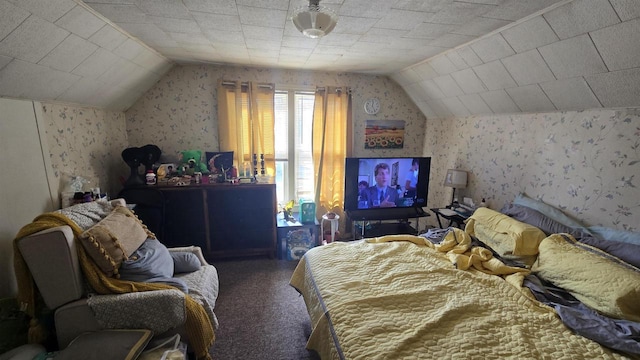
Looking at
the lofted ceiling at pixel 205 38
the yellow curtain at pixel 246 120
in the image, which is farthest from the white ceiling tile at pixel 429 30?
the yellow curtain at pixel 246 120

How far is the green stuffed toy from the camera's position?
306cm

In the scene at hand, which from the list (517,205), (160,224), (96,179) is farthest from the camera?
(160,224)

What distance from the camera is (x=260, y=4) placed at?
162 centimetres

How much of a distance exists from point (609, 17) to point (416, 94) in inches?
84.1

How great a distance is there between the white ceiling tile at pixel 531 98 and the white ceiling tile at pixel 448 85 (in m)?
0.53

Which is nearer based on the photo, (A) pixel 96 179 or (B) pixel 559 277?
(B) pixel 559 277

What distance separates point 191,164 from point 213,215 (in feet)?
2.09

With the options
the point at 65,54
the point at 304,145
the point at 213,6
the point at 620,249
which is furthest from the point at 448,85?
the point at 65,54

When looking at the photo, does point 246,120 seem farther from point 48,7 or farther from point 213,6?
point 48,7

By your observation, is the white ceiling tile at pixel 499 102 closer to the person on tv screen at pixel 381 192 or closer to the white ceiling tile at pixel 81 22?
the person on tv screen at pixel 381 192

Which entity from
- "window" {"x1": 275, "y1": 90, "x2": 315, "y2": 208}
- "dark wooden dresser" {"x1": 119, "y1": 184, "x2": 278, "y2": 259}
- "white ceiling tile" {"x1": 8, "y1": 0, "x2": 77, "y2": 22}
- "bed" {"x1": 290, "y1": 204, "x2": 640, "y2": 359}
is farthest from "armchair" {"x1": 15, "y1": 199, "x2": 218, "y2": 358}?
"window" {"x1": 275, "y1": 90, "x2": 315, "y2": 208}

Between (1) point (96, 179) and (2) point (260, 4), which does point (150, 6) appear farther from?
(1) point (96, 179)

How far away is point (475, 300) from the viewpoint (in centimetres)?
142

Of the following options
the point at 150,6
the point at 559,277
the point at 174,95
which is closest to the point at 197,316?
the point at 150,6
